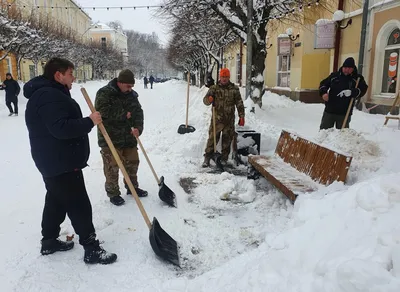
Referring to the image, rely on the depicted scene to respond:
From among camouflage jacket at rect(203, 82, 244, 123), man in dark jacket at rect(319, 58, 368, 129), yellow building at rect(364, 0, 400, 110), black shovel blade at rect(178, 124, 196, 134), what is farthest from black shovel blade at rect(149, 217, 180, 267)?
yellow building at rect(364, 0, 400, 110)

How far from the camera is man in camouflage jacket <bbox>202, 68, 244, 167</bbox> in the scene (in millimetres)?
6258

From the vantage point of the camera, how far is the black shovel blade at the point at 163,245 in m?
3.13

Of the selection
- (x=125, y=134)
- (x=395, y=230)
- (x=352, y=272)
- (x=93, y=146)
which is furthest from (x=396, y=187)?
(x=93, y=146)

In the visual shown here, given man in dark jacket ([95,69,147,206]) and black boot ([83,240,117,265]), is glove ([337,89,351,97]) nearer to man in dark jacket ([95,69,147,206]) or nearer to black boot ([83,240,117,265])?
man in dark jacket ([95,69,147,206])

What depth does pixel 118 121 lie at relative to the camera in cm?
443

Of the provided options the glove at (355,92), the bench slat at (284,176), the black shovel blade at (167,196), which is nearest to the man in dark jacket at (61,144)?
the black shovel blade at (167,196)

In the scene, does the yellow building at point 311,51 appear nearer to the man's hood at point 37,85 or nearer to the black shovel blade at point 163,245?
the black shovel blade at point 163,245

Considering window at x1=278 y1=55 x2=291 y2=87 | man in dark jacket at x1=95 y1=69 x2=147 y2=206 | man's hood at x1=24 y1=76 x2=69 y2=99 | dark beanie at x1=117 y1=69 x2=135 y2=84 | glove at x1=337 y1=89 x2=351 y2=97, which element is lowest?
man in dark jacket at x1=95 y1=69 x2=147 y2=206

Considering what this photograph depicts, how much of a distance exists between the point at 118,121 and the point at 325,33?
11511mm

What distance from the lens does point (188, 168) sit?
623 centimetres

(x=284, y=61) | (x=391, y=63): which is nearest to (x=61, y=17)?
(x=284, y=61)

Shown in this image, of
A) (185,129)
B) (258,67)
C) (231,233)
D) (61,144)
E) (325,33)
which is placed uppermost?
(325,33)

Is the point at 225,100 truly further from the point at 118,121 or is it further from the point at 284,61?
the point at 284,61

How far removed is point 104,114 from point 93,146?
159 inches
